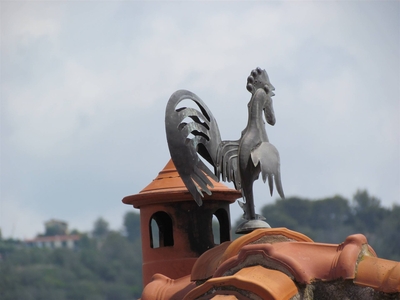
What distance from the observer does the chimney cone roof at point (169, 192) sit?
42.0ft

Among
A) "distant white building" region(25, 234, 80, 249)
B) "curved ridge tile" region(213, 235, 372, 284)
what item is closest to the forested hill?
"distant white building" region(25, 234, 80, 249)

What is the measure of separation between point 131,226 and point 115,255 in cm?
1662

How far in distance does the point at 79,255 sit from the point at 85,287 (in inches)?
535

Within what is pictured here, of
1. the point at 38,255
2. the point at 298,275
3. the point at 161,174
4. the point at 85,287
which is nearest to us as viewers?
the point at 298,275

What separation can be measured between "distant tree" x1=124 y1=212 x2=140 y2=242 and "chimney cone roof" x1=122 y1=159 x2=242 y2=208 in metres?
91.7

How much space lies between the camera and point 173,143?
10.7 m

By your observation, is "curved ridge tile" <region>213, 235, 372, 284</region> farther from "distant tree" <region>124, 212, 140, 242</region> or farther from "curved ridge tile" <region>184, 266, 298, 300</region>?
"distant tree" <region>124, 212, 140, 242</region>

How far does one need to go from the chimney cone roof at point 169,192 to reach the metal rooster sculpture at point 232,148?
5.04 feet

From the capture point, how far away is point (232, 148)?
36.1 feet

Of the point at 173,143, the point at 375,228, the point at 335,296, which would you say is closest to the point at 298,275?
the point at 335,296

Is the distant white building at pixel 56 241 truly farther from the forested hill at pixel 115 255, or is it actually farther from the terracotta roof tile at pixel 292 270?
the terracotta roof tile at pixel 292 270

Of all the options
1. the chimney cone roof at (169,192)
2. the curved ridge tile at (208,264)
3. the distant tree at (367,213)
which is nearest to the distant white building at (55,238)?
the distant tree at (367,213)

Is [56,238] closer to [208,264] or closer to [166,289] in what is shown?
[166,289]

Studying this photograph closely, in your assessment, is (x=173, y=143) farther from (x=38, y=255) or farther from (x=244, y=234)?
(x=38, y=255)
